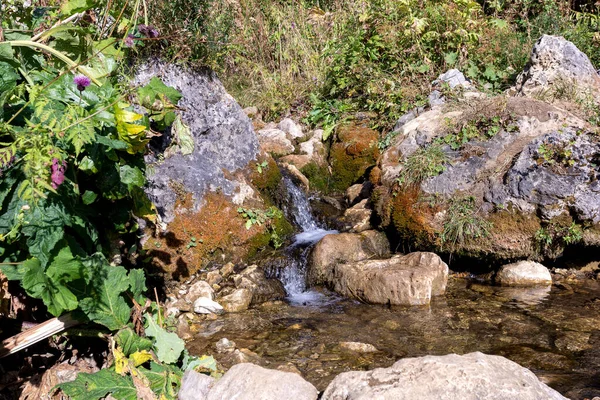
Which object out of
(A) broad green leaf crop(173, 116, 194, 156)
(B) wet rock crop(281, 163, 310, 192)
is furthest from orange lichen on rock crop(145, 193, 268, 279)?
(A) broad green leaf crop(173, 116, 194, 156)

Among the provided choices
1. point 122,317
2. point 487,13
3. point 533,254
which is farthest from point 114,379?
point 487,13

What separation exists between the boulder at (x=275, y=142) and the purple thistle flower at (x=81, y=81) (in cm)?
552

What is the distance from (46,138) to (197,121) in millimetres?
4039

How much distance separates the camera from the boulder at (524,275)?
214 inches

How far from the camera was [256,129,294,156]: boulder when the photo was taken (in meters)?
7.94

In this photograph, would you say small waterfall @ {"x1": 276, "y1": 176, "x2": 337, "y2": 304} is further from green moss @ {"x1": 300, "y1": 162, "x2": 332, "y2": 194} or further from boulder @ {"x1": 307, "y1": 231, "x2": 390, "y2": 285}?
green moss @ {"x1": 300, "y1": 162, "x2": 332, "y2": 194}

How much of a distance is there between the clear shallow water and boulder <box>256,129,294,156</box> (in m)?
2.99

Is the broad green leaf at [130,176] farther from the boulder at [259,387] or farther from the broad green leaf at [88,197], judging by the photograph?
the boulder at [259,387]

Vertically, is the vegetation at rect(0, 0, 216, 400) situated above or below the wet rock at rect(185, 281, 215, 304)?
above

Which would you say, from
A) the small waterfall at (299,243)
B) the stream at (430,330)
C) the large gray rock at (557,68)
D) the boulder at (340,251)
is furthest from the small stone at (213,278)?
the large gray rock at (557,68)

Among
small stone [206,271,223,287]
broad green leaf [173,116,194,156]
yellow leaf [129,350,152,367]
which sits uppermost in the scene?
broad green leaf [173,116,194,156]

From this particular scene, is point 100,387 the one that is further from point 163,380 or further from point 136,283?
point 136,283

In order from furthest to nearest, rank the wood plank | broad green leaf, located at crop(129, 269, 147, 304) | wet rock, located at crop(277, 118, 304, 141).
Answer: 1. wet rock, located at crop(277, 118, 304, 141)
2. broad green leaf, located at crop(129, 269, 147, 304)
3. the wood plank

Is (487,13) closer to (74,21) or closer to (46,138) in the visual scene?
(74,21)
